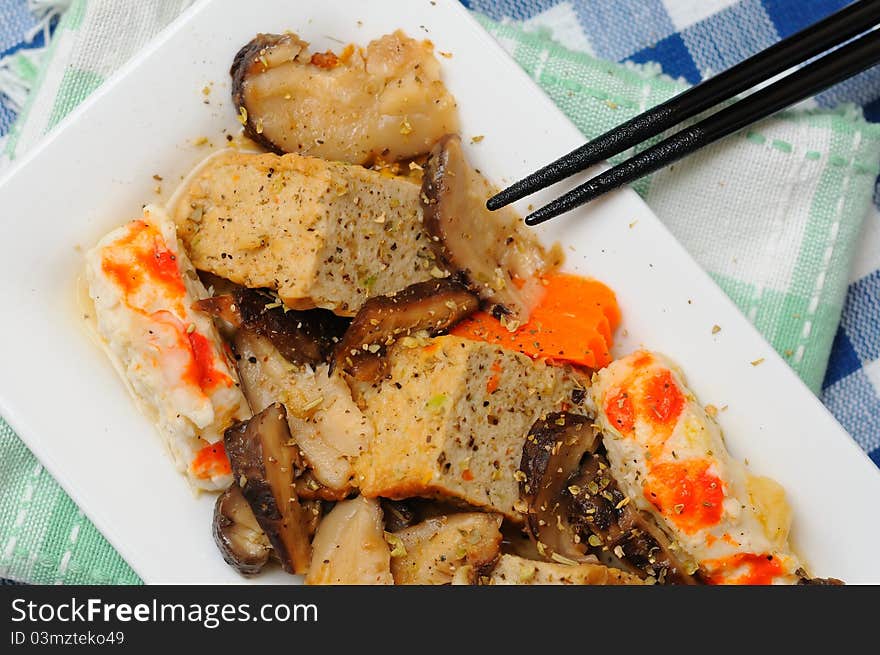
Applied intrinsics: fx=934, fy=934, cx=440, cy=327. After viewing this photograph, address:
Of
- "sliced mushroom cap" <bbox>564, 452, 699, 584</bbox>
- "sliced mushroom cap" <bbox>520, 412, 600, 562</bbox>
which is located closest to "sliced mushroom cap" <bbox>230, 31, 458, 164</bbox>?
"sliced mushroom cap" <bbox>520, 412, 600, 562</bbox>

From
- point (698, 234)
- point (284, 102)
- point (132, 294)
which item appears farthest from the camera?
point (698, 234)

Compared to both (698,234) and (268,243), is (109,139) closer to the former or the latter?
(268,243)

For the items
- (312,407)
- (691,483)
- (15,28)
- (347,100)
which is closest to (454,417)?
(312,407)

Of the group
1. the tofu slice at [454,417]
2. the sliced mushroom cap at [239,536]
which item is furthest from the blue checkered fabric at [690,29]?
the sliced mushroom cap at [239,536]

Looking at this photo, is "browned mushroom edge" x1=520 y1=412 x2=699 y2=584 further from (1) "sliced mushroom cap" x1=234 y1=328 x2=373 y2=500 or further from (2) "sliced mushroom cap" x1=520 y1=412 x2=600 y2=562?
(1) "sliced mushroom cap" x1=234 y1=328 x2=373 y2=500

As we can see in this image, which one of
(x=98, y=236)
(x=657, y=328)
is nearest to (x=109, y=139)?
(x=98, y=236)

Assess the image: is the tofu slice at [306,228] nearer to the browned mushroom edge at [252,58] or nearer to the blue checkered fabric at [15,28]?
the browned mushroom edge at [252,58]
